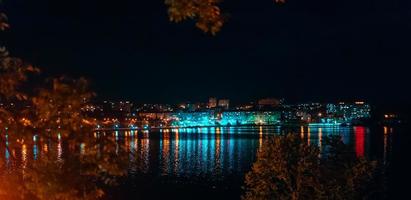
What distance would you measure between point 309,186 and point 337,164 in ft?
2.34

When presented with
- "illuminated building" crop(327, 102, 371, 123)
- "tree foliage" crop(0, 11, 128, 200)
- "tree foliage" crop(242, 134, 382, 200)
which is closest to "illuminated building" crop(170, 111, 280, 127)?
"illuminated building" crop(327, 102, 371, 123)

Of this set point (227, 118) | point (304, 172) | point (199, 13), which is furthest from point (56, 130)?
point (227, 118)

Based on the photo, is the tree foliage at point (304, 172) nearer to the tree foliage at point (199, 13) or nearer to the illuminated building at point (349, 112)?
the tree foliage at point (199, 13)

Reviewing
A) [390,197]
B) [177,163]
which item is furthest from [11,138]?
[177,163]

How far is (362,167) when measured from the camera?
33.7 ft

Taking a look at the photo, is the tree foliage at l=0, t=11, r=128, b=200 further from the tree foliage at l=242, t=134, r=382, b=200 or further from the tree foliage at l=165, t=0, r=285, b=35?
the tree foliage at l=242, t=134, r=382, b=200

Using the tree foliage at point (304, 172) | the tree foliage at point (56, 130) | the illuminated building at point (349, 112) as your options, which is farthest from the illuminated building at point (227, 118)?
the tree foliage at point (56, 130)

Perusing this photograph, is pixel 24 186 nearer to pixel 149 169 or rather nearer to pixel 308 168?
pixel 308 168

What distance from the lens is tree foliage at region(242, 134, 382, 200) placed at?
10047 mm

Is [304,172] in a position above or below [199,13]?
below

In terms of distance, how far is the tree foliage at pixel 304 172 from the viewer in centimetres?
1005

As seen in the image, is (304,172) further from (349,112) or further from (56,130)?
(349,112)

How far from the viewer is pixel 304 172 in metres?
10.2

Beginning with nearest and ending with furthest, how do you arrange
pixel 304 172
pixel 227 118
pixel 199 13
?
pixel 199 13
pixel 304 172
pixel 227 118
